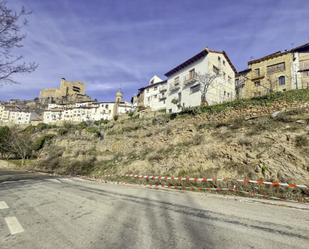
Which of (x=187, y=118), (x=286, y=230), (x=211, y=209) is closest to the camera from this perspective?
(x=286, y=230)

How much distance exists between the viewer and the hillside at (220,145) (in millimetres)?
10703

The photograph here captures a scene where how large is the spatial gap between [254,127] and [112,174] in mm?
14171

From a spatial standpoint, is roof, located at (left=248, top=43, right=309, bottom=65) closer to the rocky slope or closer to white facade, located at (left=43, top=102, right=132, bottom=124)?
the rocky slope

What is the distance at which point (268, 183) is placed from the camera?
934 cm

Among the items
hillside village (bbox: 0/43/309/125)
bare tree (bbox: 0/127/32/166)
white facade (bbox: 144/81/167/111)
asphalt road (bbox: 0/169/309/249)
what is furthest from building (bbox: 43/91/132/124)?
asphalt road (bbox: 0/169/309/249)

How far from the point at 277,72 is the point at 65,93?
130m

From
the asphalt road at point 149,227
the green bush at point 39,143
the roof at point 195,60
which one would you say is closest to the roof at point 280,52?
the roof at point 195,60

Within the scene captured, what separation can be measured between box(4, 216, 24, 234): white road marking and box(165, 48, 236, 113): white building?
28.7 m

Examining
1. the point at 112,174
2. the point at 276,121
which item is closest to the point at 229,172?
the point at 276,121

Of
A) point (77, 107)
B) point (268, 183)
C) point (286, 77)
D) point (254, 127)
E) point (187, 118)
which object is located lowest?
point (268, 183)

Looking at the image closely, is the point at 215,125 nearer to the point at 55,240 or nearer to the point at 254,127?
the point at 254,127

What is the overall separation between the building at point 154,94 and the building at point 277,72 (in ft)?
67.0

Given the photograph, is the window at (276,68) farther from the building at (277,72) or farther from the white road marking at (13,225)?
the white road marking at (13,225)

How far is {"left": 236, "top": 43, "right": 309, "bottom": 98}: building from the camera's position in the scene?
32.1 meters
